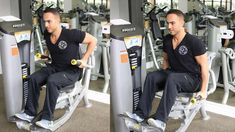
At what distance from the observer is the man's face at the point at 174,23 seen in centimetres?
290

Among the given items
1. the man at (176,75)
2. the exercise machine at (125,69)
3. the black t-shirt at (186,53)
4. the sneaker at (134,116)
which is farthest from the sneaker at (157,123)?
the black t-shirt at (186,53)

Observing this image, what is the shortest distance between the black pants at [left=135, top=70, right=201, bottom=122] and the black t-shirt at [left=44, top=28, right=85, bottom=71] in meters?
0.86

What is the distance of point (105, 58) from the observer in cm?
421

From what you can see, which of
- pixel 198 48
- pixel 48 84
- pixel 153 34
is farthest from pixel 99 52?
pixel 198 48

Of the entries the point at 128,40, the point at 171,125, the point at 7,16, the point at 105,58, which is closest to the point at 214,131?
the point at 171,125

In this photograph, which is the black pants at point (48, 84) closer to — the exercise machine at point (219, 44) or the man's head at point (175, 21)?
the man's head at point (175, 21)

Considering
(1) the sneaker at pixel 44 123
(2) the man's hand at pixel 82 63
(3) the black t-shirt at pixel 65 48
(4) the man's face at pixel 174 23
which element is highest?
(4) the man's face at pixel 174 23

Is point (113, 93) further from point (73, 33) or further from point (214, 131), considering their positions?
point (214, 131)

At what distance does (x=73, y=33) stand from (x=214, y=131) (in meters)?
1.78

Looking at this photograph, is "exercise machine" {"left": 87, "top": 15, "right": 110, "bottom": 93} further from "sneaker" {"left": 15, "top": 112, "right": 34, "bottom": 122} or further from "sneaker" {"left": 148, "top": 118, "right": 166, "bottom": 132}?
"sneaker" {"left": 148, "top": 118, "right": 166, "bottom": 132}

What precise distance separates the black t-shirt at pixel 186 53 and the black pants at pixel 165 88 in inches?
3.2

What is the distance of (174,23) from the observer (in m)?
2.92

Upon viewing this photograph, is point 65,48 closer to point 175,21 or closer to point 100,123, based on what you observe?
point 100,123

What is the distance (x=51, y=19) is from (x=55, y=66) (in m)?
0.51
